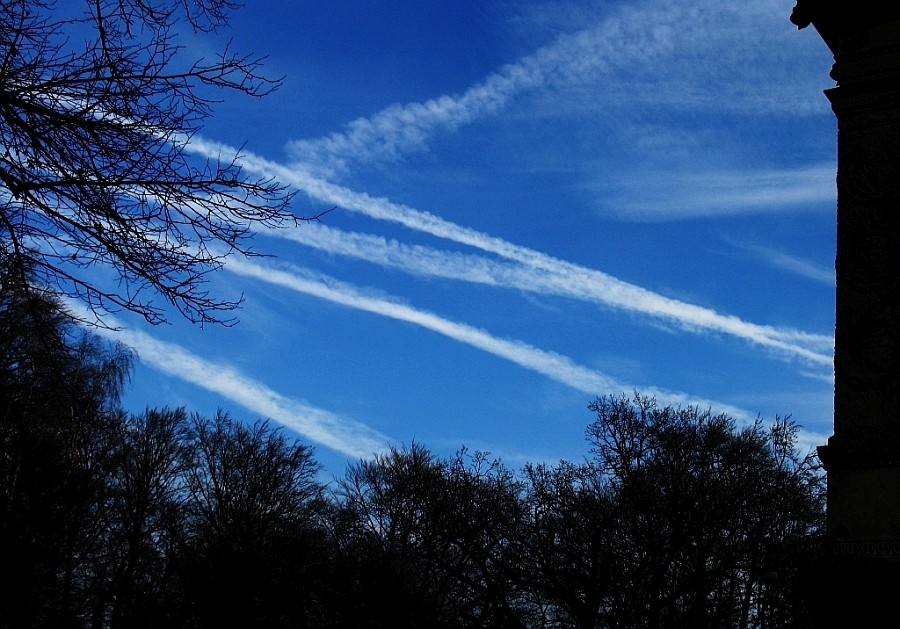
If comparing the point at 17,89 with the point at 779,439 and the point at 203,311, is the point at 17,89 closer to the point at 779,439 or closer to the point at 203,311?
the point at 203,311

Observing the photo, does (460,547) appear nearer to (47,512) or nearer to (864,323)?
(47,512)

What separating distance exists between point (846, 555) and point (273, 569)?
22294 millimetres

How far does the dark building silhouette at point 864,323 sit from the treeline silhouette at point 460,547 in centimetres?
1539

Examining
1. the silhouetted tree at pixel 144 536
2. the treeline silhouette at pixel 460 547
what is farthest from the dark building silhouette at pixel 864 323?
the silhouetted tree at pixel 144 536

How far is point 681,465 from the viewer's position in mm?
30312

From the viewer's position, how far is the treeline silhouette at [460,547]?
28.0 meters

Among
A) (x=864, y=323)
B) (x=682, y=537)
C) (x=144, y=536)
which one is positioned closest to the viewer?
(x=864, y=323)

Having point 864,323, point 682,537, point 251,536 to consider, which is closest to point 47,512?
point 251,536

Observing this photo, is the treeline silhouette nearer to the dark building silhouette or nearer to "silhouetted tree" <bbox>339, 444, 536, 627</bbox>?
"silhouetted tree" <bbox>339, 444, 536, 627</bbox>

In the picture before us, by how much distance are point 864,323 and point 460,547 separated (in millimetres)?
24760

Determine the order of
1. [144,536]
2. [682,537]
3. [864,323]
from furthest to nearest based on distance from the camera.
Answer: [144,536], [682,537], [864,323]

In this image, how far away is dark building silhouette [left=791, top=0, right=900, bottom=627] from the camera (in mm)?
9070

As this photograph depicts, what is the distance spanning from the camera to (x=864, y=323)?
991 cm

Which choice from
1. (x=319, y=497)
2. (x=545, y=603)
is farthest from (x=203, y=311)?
(x=319, y=497)
